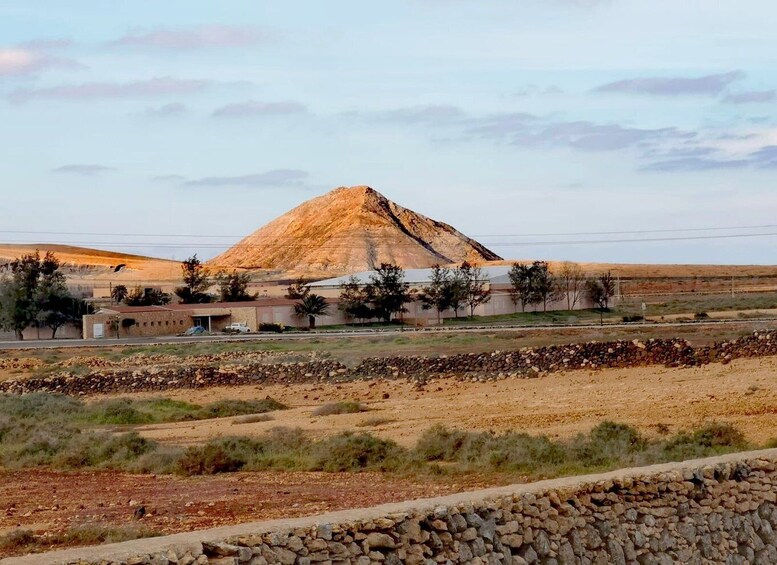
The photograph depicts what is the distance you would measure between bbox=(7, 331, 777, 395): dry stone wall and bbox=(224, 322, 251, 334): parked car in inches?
1206

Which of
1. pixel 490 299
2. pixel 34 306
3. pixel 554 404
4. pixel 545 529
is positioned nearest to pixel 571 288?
pixel 490 299

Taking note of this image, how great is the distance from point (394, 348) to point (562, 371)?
19437 millimetres

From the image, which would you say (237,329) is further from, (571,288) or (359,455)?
(359,455)

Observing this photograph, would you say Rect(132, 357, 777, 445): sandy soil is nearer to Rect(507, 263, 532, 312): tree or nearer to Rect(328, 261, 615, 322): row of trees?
Rect(328, 261, 615, 322): row of trees

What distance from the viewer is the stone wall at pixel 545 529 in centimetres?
904

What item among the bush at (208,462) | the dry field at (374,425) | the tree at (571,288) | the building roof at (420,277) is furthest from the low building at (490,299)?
the bush at (208,462)

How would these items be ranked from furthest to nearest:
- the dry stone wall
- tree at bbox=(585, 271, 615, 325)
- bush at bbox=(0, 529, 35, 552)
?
1. tree at bbox=(585, 271, 615, 325)
2. the dry stone wall
3. bush at bbox=(0, 529, 35, 552)

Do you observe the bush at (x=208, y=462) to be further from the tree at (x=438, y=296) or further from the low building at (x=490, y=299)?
the low building at (x=490, y=299)

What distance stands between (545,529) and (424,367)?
40044mm

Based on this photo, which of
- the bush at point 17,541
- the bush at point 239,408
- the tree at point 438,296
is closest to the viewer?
the bush at point 17,541

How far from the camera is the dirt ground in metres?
16.7

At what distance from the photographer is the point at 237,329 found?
90.4 metres

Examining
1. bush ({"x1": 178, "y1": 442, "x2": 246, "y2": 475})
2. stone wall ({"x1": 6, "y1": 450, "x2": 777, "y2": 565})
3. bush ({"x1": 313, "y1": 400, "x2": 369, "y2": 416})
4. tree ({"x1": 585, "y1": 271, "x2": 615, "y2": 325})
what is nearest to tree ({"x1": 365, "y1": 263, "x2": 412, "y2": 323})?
tree ({"x1": 585, "y1": 271, "x2": 615, "y2": 325})

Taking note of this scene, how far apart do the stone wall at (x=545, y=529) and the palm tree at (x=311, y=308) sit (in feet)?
272
